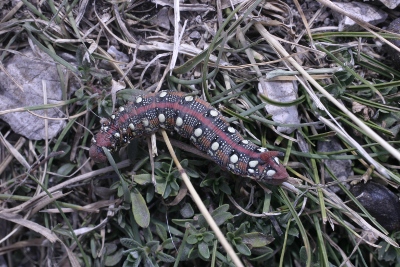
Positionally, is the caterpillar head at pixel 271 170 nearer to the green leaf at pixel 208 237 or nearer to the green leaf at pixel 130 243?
the green leaf at pixel 208 237

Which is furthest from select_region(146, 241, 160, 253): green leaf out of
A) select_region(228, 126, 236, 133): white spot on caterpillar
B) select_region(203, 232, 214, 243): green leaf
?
select_region(228, 126, 236, 133): white spot on caterpillar

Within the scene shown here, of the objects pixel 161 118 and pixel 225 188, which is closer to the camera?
pixel 161 118

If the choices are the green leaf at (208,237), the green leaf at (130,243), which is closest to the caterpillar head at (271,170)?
the green leaf at (208,237)

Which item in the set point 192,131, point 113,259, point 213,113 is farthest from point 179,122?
point 113,259

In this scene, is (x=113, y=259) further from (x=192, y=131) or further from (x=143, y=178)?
(x=192, y=131)

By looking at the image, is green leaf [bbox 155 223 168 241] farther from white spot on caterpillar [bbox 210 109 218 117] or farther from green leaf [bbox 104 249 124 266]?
white spot on caterpillar [bbox 210 109 218 117]

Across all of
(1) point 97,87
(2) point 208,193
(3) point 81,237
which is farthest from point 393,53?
(3) point 81,237

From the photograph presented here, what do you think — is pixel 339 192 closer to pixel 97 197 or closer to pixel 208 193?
pixel 208 193
